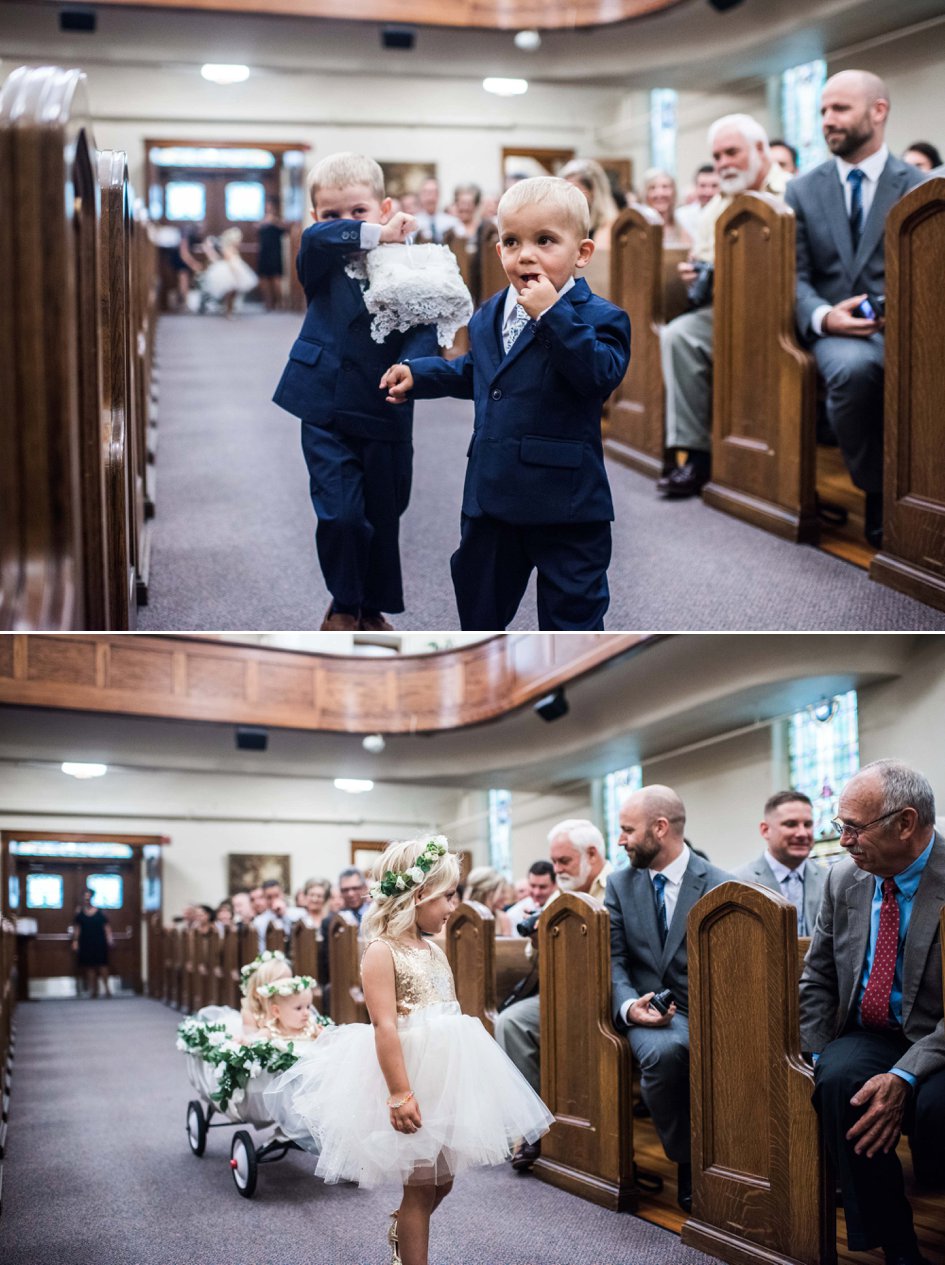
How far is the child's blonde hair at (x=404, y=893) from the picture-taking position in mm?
2611

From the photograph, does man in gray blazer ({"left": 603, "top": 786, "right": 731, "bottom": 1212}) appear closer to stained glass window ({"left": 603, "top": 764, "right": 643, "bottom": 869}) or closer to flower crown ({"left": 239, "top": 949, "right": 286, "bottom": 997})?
flower crown ({"left": 239, "top": 949, "right": 286, "bottom": 997})

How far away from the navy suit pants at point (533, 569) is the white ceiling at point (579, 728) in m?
1.11

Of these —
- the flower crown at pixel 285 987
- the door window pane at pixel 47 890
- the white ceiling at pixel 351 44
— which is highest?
the white ceiling at pixel 351 44

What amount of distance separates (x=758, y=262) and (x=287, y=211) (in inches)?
91.0

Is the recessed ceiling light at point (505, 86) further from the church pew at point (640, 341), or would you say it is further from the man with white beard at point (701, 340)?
the man with white beard at point (701, 340)

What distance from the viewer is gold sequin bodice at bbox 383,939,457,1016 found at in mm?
2576

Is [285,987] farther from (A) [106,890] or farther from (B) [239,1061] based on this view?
(A) [106,890]

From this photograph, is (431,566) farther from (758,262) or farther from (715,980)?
(758,262)

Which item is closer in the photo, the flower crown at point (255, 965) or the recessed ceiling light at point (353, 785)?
the flower crown at point (255, 965)

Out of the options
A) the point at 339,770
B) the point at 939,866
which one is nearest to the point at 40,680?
the point at 939,866

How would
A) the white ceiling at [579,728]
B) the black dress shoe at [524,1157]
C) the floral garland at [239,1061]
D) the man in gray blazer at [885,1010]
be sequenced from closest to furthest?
the man in gray blazer at [885,1010], the black dress shoe at [524,1157], the floral garland at [239,1061], the white ceiling at [579,728]

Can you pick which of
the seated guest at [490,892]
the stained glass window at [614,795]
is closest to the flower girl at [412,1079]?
the seated guest at [490,892]

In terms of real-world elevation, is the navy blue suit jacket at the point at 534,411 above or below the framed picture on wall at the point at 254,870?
above

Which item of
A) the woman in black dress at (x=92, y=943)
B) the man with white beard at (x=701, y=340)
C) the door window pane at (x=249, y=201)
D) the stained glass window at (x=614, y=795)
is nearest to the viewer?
the door window pane at (x=249, y=201)
